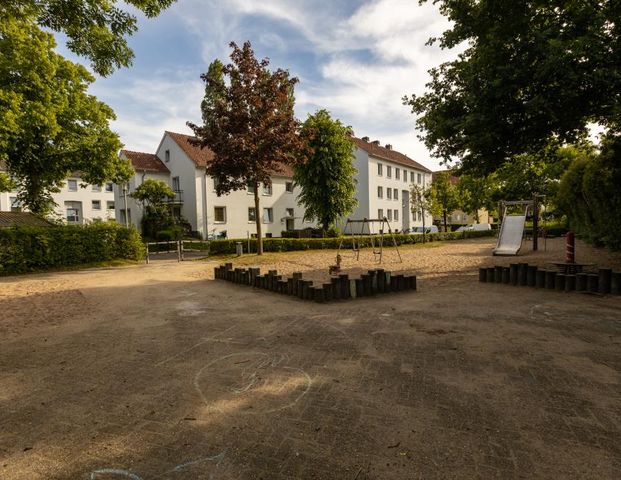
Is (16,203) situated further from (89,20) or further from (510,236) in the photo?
(510,236)

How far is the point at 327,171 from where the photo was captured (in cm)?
2988

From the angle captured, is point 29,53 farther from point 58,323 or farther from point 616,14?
point 616,14

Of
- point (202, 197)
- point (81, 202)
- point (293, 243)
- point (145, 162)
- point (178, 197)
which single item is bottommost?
point (293, 243)

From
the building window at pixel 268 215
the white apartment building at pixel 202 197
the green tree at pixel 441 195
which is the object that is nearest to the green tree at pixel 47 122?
the white apartment building at pixel 202 197

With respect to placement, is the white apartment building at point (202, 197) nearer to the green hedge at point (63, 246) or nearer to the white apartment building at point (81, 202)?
the white apartment building at point (81, 202)

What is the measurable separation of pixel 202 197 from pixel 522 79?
29.4 meters

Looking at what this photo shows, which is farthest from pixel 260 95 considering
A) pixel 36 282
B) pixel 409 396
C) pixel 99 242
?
pixel 409 396

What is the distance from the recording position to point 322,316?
7387 mm

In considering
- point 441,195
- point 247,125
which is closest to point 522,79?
point 247,125

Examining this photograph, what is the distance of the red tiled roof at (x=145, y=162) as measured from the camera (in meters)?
36.4

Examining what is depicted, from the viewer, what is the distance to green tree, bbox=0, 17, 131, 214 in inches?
677

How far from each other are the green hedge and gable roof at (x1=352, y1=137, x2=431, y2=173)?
109 ft

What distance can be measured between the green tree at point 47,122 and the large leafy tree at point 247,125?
25.1 feet

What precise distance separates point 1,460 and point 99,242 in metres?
17.0
